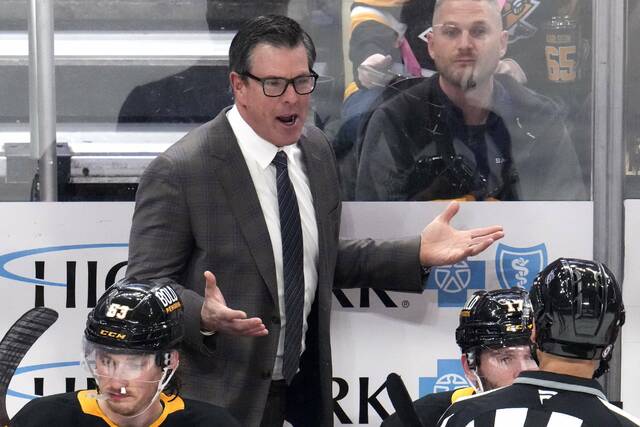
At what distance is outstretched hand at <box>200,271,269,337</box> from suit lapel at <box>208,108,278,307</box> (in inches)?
9.6

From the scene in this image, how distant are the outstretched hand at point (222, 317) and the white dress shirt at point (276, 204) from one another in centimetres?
29

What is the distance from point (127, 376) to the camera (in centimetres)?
295

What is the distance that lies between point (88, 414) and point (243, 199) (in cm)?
79

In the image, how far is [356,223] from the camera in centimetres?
389

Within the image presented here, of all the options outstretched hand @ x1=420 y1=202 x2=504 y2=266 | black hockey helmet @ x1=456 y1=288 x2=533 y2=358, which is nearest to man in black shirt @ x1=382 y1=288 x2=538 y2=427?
black hockey helmet @ x1=456 y1=288 x2=533 y2=358

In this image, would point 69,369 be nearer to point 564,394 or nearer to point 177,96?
point 177,96

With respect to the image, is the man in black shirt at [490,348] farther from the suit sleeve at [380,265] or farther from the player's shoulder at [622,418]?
the player's shoulder at [622,418]

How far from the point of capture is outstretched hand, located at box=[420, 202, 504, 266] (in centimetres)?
354

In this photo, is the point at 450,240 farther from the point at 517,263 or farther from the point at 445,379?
the point at 445,379

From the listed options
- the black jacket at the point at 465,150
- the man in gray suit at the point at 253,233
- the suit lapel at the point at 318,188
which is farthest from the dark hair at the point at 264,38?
the black jacket at the point at 465,150

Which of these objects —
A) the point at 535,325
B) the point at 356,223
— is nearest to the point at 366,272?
the point at 356,223

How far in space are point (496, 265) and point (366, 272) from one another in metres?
0.45

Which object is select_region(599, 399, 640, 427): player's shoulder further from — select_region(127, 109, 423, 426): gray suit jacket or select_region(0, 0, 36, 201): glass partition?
select_region(0, 0, 36, 201): glass partition

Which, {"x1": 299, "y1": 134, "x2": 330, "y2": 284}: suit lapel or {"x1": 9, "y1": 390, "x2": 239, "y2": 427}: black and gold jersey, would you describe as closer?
{"x1": 9, "y1": 390, "x2": 239, "y2": 427}: black and gold jersey
